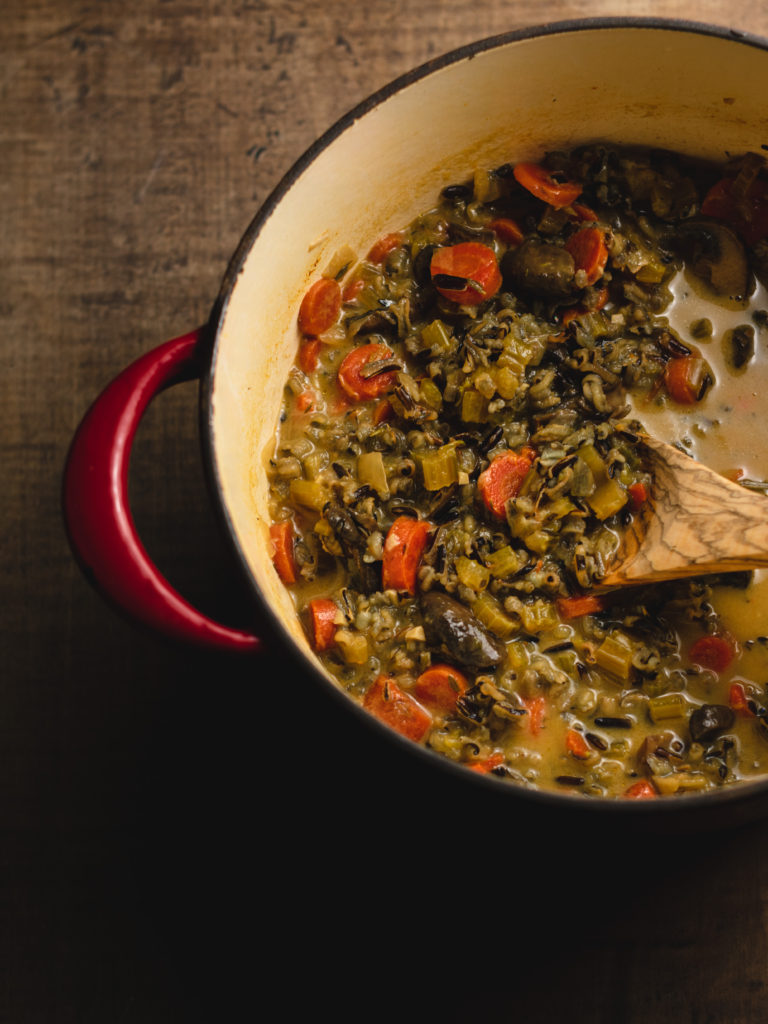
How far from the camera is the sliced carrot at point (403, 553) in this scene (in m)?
2.65

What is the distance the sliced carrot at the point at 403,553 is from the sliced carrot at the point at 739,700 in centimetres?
90

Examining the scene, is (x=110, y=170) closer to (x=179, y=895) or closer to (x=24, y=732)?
(x=24, y=732)

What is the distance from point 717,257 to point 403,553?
1.28 metres

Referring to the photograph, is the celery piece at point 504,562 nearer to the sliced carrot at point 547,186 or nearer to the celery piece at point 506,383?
the celery piece at point 506,383

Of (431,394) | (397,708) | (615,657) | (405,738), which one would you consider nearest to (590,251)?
(431,394)

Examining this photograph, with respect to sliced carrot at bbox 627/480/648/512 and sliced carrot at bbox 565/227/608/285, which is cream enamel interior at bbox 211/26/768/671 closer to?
sliced carrot at bbox 565/227/608/285

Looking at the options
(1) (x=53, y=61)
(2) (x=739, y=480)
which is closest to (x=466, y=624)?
(2) (x=739, y=480)

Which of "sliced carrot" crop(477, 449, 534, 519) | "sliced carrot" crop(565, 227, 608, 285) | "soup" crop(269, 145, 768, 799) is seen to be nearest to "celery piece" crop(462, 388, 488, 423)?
"soup" crop(269, 145, 768, 799)

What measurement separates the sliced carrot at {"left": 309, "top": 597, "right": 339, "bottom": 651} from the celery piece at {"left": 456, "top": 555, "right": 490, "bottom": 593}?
0.36 meters

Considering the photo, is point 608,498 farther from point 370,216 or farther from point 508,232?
point 370,216

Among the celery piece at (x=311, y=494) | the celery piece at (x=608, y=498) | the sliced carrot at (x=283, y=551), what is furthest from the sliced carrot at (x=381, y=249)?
the celery piece at (x=608, y=498)

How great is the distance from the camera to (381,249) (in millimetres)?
3018

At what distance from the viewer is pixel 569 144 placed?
2992 millimetres

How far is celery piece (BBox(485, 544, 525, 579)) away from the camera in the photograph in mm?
2629
